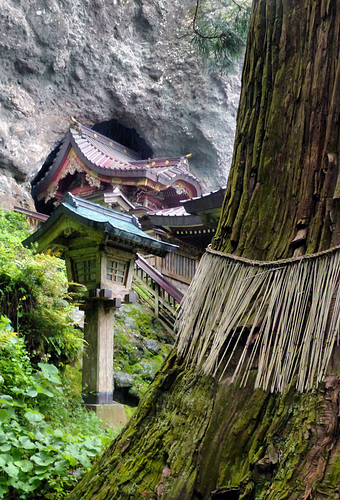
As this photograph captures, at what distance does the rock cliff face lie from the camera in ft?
50.6

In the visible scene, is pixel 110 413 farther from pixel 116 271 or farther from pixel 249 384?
pixel 249 384

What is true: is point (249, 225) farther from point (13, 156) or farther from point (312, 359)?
point (13, 156)

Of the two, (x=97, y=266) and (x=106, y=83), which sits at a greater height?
(x=106, y=83)

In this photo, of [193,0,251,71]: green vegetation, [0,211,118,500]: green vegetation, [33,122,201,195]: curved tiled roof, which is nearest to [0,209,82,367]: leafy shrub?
[0,211,118,500]: green vegetation

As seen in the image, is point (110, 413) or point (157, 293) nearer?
point (110, 413)

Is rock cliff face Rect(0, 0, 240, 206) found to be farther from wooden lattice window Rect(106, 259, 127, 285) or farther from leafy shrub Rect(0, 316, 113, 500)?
leafy shrub Rect(0, 316, 113, 500)

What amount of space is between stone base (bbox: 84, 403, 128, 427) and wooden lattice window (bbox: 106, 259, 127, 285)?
4.86 ft

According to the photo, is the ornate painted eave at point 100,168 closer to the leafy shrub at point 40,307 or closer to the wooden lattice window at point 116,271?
the wooden lattice window at point 116,271

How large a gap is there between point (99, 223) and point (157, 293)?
17.9 feet

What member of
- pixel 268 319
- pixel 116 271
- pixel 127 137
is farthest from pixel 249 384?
pixel 127 137

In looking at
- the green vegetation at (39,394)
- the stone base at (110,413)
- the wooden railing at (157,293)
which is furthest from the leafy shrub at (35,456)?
the wooden railing at (157,293)

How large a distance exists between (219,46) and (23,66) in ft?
46.6

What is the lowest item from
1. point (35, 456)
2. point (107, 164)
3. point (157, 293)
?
point (35, 456)

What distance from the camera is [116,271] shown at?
5402mm
